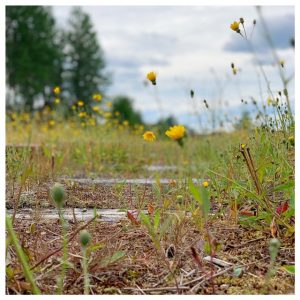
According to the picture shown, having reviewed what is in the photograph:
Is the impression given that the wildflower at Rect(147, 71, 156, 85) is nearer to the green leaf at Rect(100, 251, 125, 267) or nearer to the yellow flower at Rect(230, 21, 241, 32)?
the yellow flower at Rect(230, 21, 241, 32)

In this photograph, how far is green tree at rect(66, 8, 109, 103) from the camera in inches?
908

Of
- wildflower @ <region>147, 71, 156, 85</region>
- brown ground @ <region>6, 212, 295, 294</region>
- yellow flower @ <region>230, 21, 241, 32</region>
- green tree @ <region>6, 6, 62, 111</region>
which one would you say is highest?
green tree @ <region>6, 6, 62, 111</region>

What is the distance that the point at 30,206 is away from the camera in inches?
83.6

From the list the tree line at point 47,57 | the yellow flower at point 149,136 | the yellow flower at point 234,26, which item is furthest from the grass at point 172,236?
the tree line at point 47,57

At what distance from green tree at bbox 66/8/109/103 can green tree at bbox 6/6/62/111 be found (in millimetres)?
3075

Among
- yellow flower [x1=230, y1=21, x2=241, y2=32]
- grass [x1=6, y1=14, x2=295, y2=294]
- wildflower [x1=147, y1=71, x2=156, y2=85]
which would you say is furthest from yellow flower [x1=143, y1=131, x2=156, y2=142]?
yellow flower [x1=230, y1=21, x2=241, y2=32]

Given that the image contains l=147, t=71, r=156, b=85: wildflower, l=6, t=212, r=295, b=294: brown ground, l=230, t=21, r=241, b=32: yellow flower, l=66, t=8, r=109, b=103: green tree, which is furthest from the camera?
l=66, t=8, r=109, b=103: green tree

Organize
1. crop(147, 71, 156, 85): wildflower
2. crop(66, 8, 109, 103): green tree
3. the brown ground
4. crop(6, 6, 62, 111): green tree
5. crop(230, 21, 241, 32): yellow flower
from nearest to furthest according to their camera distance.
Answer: the brown ground < crop(147, 71, 156, 85): wildflower < crop(230, 21, 241, 32): yellow flower < crop(6, 6, 62, 111): green tree < crop(66, 8, 109, 103): green tree

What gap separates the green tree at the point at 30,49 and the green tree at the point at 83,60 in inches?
121

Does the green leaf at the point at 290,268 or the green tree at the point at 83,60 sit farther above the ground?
the green tree at the point at 83,60

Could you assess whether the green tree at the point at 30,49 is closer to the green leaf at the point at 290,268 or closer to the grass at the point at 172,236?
the grass at the point at 172,236

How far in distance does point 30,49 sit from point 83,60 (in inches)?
199

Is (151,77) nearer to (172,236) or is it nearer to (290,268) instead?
(172,236)

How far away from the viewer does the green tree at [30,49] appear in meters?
17.4
